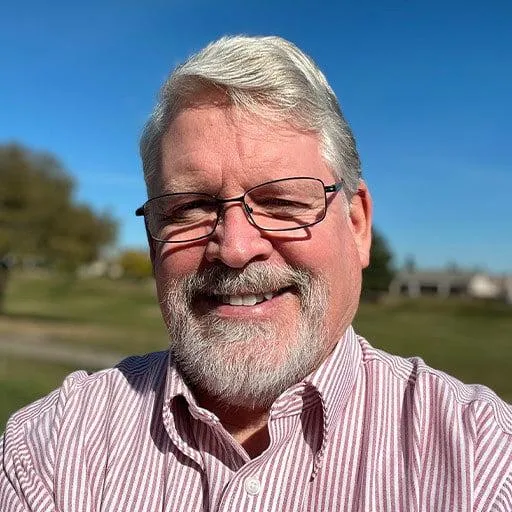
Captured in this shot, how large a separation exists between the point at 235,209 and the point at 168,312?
37cm

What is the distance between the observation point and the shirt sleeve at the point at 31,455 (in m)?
1.63

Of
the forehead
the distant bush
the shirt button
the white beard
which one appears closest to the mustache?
the white beard

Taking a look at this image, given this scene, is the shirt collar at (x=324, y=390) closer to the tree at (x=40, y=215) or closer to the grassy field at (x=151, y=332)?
the grassy field at (x=151, y=332)

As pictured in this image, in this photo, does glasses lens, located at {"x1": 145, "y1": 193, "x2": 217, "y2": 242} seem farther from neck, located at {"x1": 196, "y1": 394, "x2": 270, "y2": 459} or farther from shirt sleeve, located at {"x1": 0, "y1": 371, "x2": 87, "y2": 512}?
shirt sleeve, located at {"x1": 0, "y1": 371, "x2": 87, "y2": 512}

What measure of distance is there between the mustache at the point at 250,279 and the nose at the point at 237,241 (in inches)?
1.2

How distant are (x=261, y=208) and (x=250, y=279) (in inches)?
7.6

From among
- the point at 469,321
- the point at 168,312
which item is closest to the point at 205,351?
the point at 168,312

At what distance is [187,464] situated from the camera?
64.9 inches

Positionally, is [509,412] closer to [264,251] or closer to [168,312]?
[264,251]

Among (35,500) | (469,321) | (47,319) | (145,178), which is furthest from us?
(469,321)

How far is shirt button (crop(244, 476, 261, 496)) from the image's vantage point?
1526 millimetres

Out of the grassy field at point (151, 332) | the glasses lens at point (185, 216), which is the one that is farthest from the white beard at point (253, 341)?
the grassy field at point (151, 332)

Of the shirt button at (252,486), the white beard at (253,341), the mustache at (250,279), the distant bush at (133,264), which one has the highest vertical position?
the mustache at (250,279)

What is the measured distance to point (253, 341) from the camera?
67.7 inches
